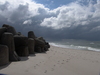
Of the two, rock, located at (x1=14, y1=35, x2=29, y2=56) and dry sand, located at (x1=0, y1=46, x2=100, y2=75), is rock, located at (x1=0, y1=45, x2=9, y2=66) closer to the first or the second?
dry sand, located at (x1=0, y1=46, x2=100, y2=75)

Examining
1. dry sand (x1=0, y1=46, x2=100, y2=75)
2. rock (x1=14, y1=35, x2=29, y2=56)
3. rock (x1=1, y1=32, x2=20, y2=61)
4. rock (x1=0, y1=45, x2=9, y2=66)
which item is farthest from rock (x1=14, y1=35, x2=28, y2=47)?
rock (x1=0, y1=45, x2=9, y2=66)

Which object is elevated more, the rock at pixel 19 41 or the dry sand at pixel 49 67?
the rock at pixel 19 41

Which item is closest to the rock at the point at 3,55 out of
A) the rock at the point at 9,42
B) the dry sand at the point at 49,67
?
the dry sand at the point at 49,67

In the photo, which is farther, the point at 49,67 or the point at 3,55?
the point at 49,67

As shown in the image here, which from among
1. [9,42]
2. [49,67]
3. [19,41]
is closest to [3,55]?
[9,42]

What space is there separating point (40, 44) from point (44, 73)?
5.60m

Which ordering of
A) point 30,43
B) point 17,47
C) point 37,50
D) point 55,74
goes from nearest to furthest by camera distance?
point 55,74 < point 17,47 < point 30,43 < point 37,50

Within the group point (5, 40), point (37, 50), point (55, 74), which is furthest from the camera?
point (37, 50)

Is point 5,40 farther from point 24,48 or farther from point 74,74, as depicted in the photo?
point 74,74

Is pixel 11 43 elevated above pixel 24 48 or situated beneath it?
elevated above

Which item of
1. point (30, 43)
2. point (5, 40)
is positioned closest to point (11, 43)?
point (5, 40)

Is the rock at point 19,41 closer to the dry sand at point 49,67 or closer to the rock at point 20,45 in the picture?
the rock at point 20,45

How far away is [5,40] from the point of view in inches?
204

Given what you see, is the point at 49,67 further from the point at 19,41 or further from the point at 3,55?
the point at 19,41
